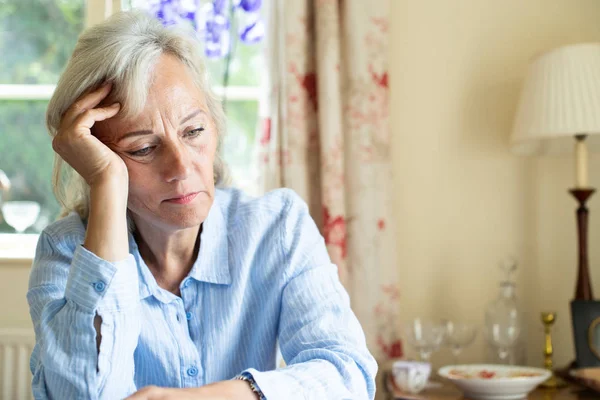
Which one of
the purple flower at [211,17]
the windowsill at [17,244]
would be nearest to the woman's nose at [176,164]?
the purple flower at [211,17]

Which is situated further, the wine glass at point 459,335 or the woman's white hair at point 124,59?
the wine glass at point 459,335

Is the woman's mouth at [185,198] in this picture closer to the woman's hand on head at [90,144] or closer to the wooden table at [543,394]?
the woman's hand on head at [90,144]

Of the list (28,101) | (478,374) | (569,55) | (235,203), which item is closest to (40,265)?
(235,203)

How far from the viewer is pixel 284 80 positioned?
262cm

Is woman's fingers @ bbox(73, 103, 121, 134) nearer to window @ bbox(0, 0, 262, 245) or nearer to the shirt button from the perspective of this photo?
the shirt button

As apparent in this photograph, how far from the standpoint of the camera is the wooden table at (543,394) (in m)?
2.19

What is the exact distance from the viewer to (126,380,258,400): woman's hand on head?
3.41 feet

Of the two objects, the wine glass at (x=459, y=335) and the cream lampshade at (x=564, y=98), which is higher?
the cream lampshade at (x=564, y=98)

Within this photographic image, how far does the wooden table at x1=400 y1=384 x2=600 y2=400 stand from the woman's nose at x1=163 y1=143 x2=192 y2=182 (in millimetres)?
1178

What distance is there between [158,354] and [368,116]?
145cm

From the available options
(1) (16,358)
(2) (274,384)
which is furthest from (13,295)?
(2) (274,384)

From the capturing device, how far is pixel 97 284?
1213 millimetres

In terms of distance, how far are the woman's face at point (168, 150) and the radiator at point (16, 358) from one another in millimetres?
1551

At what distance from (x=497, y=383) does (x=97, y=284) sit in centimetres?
126
